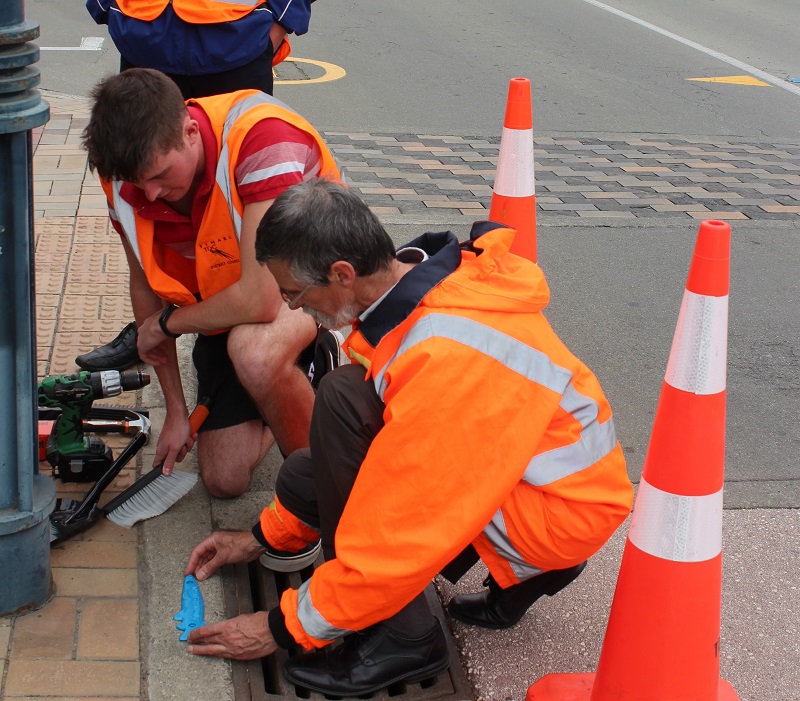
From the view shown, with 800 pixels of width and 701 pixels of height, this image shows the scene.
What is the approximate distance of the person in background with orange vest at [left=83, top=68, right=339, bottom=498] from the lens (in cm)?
238

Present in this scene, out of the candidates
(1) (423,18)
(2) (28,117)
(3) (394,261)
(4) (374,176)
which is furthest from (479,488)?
(1) (423,18)

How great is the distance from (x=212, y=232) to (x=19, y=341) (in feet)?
2.24

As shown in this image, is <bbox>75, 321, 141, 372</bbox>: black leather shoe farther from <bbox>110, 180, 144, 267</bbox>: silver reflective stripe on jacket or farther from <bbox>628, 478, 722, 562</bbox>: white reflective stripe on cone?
<bbox>628, 478, 722, 562</bbox>: white reflective stripe on cone

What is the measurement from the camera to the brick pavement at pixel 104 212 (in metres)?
2.24

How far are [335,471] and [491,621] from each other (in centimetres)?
60

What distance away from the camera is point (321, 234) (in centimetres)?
196

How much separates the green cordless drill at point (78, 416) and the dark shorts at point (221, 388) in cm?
21

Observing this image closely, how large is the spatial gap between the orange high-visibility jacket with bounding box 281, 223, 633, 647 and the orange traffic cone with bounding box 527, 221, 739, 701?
0.39 ft

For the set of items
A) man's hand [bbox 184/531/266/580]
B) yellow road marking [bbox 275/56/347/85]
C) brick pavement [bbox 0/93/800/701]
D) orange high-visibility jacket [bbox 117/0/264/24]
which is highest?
orange high-visibility jacket [bbox 117/0/264/24]

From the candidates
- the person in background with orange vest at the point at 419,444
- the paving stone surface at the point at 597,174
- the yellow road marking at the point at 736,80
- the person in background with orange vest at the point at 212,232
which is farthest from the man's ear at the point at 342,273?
the yellow road marking at the point at 736,80

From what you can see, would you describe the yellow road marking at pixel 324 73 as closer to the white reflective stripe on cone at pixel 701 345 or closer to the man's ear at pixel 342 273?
the man's ear at pixel 342 273

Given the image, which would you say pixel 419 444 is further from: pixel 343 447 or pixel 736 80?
pixel 736 80

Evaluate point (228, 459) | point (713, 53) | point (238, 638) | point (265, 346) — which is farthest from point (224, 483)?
point (713, 53)

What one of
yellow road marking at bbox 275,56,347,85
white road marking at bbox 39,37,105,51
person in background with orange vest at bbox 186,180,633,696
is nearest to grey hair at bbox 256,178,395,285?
person in background with orange vest at bbox 186,180,633,696
